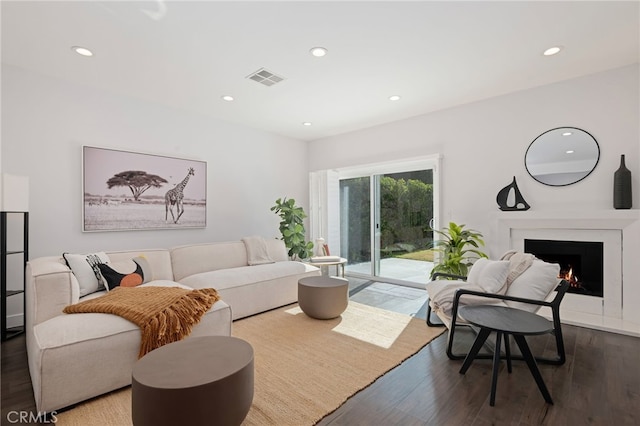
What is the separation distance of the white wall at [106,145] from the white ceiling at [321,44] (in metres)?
0.27

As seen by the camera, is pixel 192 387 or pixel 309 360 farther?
pixel 309 360

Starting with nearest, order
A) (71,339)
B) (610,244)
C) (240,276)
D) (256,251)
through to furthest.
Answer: (71,339) < (610,244) < (240,276) < (256,251)

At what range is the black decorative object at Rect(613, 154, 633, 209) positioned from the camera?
2.95 metres

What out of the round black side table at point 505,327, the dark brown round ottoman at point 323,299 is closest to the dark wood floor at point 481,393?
the round black side table at point 505,327

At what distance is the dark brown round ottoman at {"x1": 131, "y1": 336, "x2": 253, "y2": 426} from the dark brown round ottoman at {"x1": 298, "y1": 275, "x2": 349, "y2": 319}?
59.7 inches

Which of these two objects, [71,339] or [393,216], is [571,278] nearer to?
[393,216]

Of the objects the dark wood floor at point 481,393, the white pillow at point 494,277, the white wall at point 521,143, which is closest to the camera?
the dark wood floor at point 481,393

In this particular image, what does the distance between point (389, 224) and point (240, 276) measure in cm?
275

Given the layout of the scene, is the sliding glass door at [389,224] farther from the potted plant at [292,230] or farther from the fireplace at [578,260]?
the fireplace at [578,260]

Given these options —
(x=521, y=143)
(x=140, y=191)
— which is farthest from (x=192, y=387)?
(x=521, y=143)

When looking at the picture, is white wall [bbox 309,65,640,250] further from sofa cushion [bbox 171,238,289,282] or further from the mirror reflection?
sofa cushion [bbox 171,238,289,282]

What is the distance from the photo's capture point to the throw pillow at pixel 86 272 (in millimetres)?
2686

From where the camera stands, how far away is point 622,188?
2.97 metres

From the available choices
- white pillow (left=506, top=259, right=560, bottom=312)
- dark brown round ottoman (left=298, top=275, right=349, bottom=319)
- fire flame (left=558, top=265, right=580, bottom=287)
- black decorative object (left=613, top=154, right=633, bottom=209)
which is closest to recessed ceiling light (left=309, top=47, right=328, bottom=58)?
dark brown round ottoman (left=298, top=275, right=349, bottom=319)
